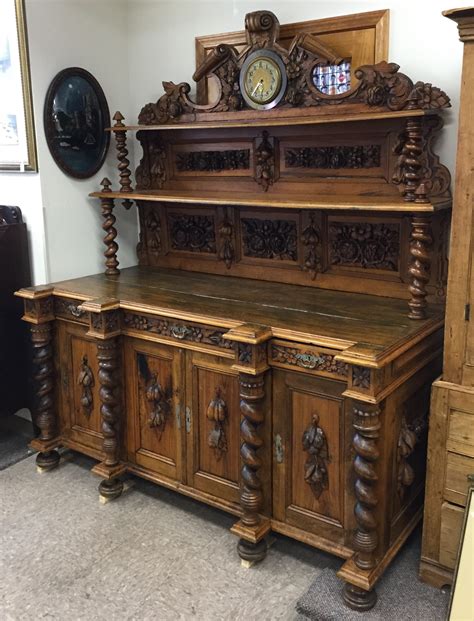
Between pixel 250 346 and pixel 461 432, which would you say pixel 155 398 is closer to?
pixel 250 346

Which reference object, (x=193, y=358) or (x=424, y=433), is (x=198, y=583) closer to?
(x=193, y=358)

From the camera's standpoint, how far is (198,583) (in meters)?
2.25

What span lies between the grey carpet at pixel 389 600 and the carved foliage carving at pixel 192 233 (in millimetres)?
1604

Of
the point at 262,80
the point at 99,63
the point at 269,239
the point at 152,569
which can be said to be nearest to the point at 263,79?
the point at 262,80

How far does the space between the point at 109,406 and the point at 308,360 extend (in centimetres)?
102

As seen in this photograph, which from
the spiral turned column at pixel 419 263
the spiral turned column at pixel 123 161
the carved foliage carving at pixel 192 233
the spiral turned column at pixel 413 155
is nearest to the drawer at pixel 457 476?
the spiral turned column at pixel 419 263

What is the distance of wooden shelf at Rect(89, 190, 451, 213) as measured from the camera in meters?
2.24

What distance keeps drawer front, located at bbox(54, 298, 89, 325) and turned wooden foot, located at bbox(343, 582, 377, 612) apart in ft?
5.01

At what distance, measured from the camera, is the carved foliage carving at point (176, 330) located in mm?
2369

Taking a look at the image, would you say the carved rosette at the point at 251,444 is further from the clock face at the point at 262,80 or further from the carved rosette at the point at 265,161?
the clock face at the point at 262,80

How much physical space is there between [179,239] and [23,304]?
84cm

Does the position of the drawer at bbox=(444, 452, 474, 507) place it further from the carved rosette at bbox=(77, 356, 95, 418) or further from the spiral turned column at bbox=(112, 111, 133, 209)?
the spiral turned column at bbox=(112, 111, 133, 209)

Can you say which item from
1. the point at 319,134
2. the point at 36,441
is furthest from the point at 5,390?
the point at 319,134

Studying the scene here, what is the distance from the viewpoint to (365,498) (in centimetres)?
204
